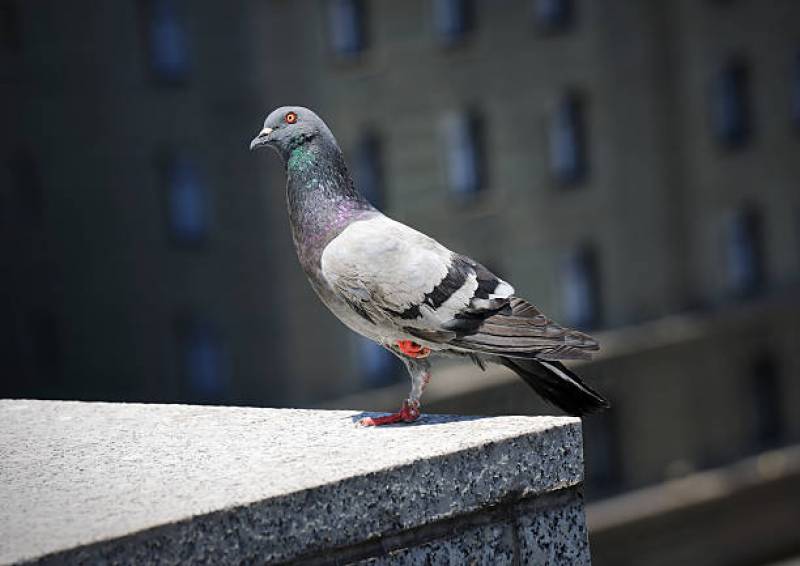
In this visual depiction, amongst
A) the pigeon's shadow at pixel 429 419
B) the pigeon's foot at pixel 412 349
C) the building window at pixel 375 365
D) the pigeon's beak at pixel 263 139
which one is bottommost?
the building window at pixel 375 365

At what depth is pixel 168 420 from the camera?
8922 mm

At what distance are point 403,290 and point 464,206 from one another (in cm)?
3157

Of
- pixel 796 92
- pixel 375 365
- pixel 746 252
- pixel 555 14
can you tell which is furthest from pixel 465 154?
pixel 796 92

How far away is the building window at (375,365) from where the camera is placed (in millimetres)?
38656

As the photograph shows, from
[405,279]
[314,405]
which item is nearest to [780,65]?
[314,405]

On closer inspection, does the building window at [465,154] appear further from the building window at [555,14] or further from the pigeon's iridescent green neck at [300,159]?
the pigeon's iridescent green neck at [300,159]

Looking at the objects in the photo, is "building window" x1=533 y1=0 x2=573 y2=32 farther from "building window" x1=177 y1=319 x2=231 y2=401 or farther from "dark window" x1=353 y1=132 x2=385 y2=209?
"building window" x1=177 y1=319 x2=231 y2=401

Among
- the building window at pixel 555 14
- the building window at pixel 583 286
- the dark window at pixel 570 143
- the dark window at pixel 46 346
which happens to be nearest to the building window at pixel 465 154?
the dark window at pixel 570 143

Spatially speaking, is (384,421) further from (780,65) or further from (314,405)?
(780,65)

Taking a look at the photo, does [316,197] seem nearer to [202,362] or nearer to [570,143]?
[202,362]

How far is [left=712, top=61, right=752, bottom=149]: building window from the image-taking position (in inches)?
1793

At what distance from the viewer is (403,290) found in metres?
8.53

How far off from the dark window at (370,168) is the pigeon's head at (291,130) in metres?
29.2

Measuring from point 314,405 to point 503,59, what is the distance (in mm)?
8554
